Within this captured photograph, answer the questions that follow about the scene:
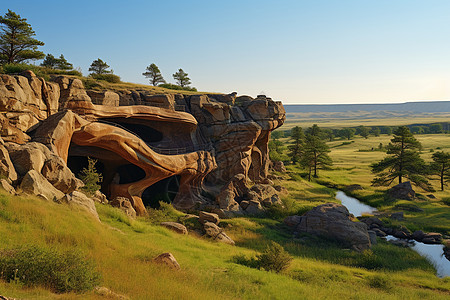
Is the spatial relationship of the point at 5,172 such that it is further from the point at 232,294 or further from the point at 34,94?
the point at 232,294

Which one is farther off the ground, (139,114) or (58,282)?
(139,114)

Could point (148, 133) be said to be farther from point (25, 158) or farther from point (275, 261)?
point (275, 261)

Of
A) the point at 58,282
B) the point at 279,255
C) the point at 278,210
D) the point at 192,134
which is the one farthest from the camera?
the point at 192,134

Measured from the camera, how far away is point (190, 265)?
13.5 m

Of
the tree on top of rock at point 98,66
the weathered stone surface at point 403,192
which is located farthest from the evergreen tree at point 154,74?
the weathered stone surface at point 403,192

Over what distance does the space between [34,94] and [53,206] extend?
11.4 meters

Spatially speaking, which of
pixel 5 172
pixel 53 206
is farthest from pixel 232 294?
pixel 5 172

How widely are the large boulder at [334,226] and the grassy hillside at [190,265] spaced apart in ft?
5.30

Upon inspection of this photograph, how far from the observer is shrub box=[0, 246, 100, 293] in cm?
792

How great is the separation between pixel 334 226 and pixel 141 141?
17.7 m

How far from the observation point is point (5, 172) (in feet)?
49.5

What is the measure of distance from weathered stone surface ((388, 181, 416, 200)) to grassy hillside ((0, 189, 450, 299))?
22.0 meters

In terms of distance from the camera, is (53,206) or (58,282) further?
(53,206)

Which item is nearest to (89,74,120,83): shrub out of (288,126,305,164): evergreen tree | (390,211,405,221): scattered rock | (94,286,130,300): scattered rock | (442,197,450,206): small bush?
(94,286,130,300): scattered rock
